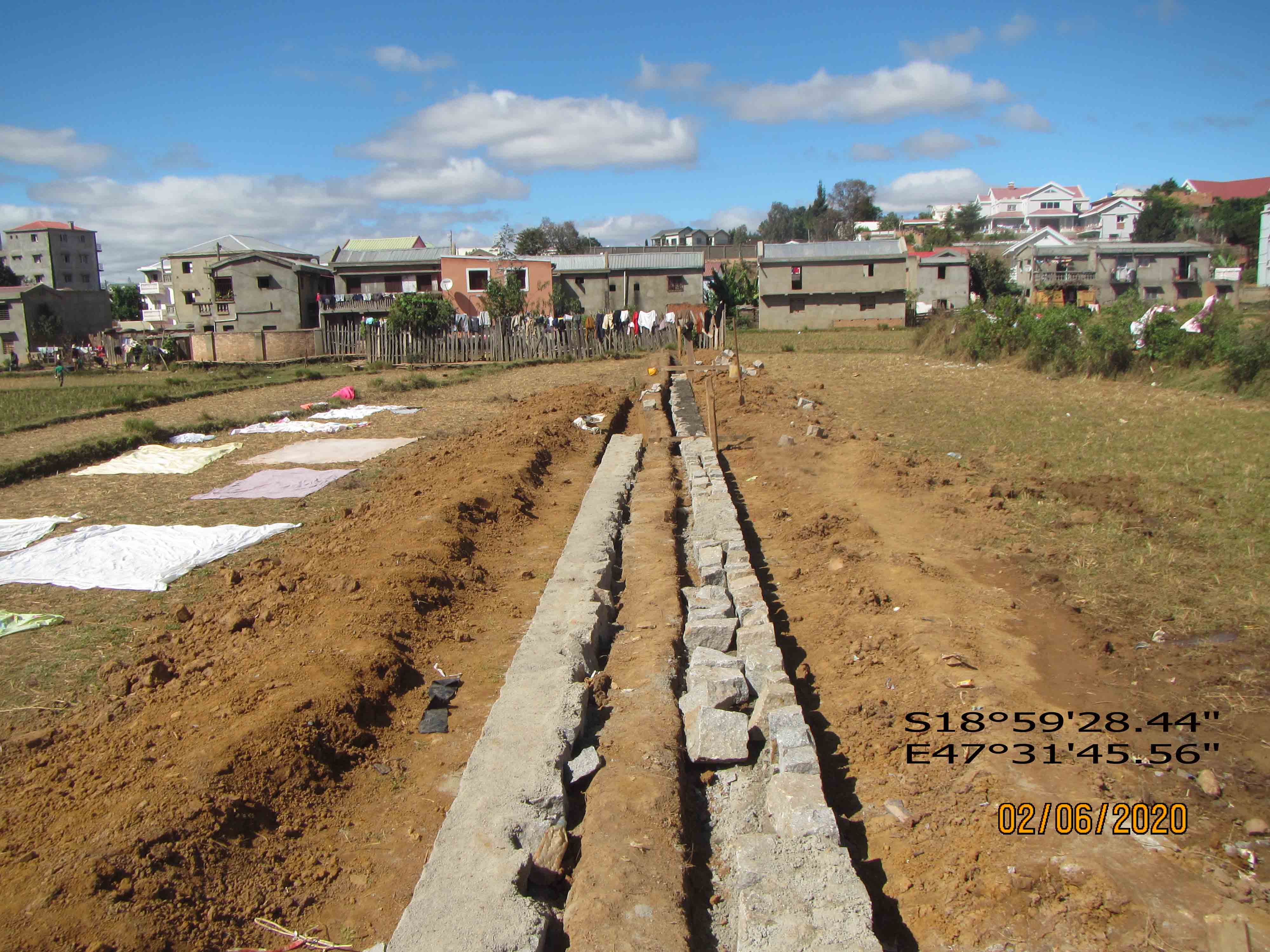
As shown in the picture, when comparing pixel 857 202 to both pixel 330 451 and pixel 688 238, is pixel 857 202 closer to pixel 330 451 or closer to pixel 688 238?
pixel 688 238

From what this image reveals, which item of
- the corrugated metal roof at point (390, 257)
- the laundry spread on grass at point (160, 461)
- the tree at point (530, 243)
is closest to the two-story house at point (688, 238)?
the tree at point (530, 243)

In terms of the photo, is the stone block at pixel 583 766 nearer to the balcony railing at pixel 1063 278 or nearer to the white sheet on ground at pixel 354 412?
the white sheet on ground at pixel 354 412

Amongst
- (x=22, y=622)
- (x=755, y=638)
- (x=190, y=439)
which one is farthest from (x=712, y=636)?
(x=190, y=439)

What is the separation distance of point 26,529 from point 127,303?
8077cm

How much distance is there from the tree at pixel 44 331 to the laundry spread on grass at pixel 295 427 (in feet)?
130

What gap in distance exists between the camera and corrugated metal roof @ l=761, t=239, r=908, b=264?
42375 millimetres

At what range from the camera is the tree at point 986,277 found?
155 feet

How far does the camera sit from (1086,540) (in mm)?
6516

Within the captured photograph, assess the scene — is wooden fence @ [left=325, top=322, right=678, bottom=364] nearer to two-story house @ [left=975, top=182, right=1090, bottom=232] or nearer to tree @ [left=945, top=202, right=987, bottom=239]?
tree @ [left=945, top=202, right=987, bottom=239]

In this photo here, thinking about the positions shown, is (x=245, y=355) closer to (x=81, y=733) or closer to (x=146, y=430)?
(x=146, y=430)

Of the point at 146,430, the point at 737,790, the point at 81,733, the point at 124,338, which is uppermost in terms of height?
the point at 124,338

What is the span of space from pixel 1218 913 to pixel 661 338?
27.8 m

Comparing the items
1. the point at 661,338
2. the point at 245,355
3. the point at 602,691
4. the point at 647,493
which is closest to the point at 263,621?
the point at 602,691

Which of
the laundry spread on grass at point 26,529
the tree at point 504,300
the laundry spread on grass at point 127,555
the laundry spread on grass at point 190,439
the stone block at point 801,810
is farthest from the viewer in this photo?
the tree at point 504,300
